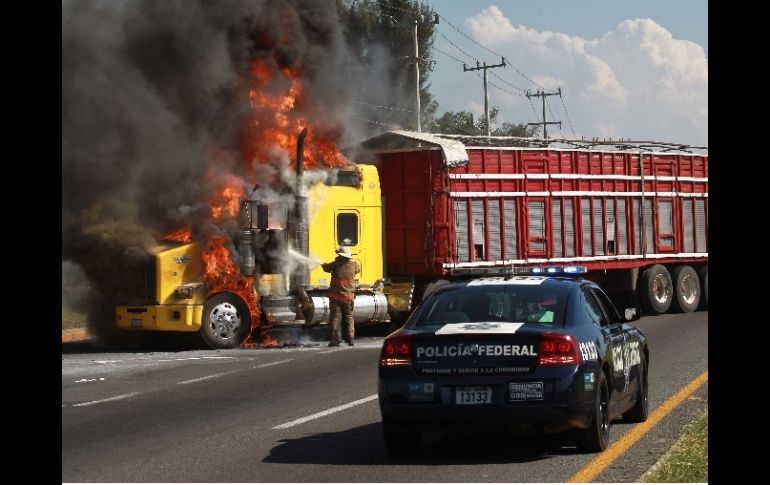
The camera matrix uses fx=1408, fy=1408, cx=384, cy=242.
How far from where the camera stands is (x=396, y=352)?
35.8 ft

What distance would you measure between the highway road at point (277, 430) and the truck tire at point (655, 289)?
10.6m

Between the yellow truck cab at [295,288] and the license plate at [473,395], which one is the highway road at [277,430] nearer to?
the license plate at [473,395]

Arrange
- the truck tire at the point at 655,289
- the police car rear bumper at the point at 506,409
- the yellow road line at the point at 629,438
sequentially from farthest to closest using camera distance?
the truck tire at the point at 655,289 → the police car rear bumper at the point at 506,409 → the yellow road line at the point at 629,438

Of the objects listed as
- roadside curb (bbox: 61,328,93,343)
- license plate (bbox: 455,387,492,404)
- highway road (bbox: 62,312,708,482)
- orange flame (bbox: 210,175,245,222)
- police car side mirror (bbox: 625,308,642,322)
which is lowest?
highway road (bbox: 62,312,708,482)

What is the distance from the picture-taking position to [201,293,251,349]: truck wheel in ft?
75.2

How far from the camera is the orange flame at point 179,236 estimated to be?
23.3m

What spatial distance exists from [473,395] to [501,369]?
0.29 metres

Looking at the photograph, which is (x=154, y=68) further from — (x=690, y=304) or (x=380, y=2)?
(x=380, y=2)

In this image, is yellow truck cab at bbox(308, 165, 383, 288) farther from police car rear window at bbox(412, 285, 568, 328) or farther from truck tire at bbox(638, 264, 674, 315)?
police car rear window at bbox(412, 285, 568, 328)

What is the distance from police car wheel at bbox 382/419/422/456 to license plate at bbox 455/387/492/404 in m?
0.59

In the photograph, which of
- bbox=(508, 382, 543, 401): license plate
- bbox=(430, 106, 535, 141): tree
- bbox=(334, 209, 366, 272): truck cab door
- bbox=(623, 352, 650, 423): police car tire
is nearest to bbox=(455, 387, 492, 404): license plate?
bbox=(508, 382, 543, 401): license plate

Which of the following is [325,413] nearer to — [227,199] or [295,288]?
[295,288]

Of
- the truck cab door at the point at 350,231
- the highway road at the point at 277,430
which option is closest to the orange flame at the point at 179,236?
the truck cab door at the point at 350,231

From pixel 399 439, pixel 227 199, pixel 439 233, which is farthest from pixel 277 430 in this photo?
pixel 439 233
